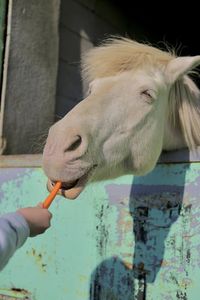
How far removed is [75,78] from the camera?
9.86ft

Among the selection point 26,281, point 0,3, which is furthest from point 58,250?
point 0,3

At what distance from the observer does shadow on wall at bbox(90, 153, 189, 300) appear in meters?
1.38

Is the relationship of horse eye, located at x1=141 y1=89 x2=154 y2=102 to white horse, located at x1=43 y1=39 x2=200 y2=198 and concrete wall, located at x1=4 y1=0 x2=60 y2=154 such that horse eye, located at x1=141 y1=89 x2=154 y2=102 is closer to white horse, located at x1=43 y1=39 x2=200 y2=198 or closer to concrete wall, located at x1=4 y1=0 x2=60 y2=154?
white horse, located at x1=43 y1=39 x2=200 y2=198

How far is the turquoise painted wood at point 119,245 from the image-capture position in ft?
4.42

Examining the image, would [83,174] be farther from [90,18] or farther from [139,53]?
[90,18]

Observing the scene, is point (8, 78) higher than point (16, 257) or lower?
higher

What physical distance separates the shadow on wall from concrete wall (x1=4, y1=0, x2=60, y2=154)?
101cm

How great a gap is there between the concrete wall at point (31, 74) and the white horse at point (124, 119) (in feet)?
2.71

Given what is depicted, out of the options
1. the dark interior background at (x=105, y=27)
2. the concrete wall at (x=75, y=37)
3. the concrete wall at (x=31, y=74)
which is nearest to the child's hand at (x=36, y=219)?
the concrete wall at (x=31, y=74)

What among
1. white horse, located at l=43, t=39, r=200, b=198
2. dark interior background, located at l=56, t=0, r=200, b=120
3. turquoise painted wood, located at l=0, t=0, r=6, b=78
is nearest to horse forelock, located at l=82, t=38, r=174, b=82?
white horse, located at l=43, t=39, r=200, b=198

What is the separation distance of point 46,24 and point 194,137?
4.55ft

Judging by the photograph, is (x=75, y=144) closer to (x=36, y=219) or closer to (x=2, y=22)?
(x=36, y=219)

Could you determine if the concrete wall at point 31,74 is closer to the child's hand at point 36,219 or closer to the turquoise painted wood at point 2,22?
the turquoise painted wood at point 2,22

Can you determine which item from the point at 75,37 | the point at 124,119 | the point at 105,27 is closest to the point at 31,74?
the point at 75,37
